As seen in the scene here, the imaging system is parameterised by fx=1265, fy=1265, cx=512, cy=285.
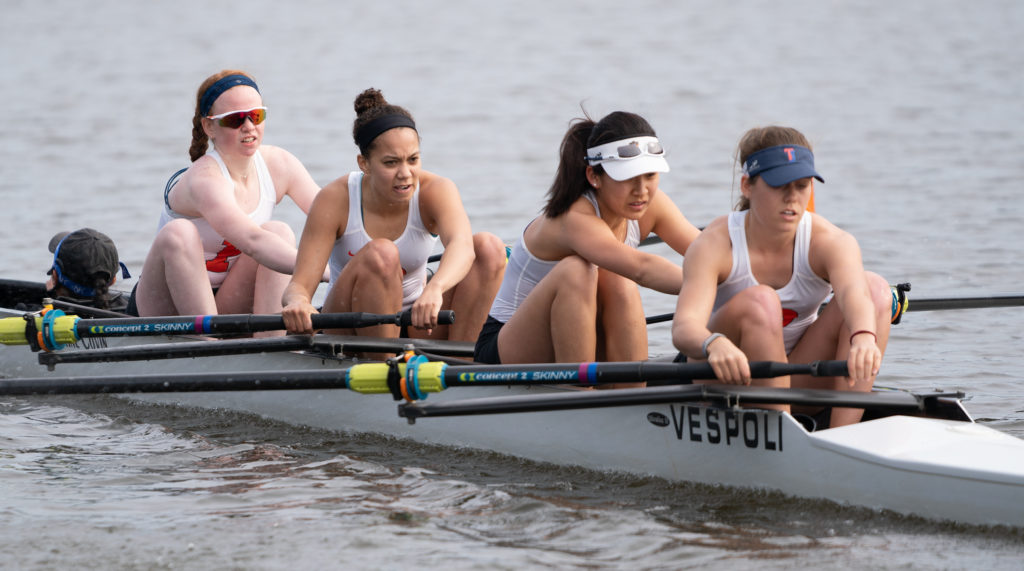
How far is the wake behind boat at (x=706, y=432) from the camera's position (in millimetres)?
4129

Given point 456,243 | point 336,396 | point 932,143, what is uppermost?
point 932,143

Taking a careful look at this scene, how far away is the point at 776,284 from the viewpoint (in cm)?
461

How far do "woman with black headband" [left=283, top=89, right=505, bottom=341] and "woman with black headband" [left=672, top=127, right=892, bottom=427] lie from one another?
52.2 inches

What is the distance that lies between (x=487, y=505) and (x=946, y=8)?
90.3 feet

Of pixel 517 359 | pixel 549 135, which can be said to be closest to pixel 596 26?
pixel 549 135

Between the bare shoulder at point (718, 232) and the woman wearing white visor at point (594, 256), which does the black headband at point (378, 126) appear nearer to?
the woman wearing white visor at point (594, 256)

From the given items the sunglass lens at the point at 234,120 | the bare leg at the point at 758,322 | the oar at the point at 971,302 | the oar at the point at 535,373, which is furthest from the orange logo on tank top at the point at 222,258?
the oar at the point at 971,302

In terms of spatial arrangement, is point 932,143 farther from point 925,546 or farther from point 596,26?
point 596,26

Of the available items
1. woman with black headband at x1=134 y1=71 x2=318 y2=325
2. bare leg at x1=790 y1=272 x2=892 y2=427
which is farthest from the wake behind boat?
woman with black headband at x1=134 y1=71 x2=318 y2=325

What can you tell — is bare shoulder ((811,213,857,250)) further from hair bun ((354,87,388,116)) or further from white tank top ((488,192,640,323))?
hair bun ((354,87,388,116))

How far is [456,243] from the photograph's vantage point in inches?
222

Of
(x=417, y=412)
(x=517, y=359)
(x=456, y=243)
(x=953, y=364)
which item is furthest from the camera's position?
Result: (x=953, y=364)

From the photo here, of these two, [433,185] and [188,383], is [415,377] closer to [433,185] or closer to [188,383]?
[188,383]

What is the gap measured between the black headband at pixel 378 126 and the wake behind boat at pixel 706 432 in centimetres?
91
